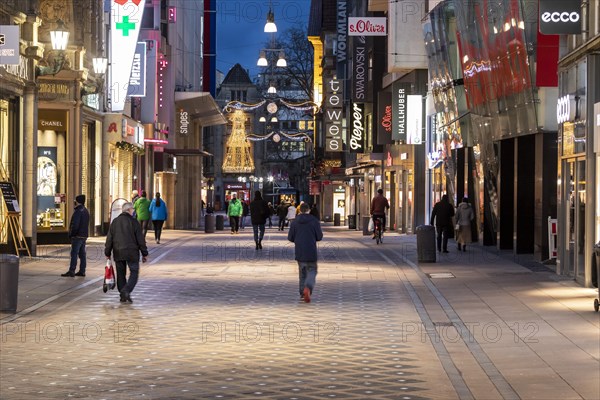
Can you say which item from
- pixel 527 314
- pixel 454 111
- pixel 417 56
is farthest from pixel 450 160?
pixel 527 314

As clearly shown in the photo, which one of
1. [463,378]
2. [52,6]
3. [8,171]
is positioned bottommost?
[463,378]

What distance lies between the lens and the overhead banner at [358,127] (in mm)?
65250

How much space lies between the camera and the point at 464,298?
20547 mm

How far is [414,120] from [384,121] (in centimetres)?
406

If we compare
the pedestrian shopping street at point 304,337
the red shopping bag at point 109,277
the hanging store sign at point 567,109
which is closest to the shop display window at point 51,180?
the pedestrian shopping street at point 304,337

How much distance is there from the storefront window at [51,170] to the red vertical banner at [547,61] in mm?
16966

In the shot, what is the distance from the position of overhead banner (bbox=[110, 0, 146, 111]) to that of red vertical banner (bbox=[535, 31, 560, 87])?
20754 millimetres

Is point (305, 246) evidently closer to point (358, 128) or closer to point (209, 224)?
point (209, 224)

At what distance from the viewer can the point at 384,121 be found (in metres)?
56.9

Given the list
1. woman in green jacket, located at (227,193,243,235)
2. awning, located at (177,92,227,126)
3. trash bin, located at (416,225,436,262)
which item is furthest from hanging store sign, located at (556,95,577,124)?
awning, located at (177,92,227,126)

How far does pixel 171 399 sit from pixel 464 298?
10624mm

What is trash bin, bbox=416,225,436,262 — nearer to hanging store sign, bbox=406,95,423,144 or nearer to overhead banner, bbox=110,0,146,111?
overhead banner, bbox=110,0,146,111

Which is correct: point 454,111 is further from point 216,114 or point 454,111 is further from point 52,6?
point 216,114

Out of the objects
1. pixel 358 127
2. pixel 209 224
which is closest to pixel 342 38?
pixel 358 127
